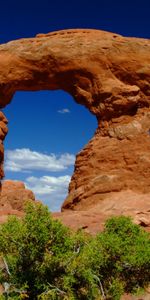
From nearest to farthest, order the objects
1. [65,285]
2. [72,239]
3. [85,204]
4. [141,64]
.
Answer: [65,285] → [72,239] → [85,204] → [141,64]

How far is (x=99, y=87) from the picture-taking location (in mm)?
29359

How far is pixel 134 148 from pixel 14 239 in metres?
15.7

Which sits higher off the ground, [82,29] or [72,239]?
[82,29]

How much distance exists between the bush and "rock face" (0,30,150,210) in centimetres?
1204

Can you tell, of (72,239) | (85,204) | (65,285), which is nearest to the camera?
(65,285)

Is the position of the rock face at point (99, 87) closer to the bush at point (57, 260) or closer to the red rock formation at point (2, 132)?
the red rock formation at point (2, 132)

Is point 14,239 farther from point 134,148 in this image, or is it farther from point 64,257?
point 134,148

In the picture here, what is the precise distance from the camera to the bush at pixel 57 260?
1248cm

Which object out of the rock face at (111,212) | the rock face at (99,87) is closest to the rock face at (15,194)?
the rock face at (99,87)

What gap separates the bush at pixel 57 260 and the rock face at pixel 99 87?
39.5ft

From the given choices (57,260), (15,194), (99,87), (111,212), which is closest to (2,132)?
(99,87)

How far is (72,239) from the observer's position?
43.2 ft

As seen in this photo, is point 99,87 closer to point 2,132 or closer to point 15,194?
point 2,132

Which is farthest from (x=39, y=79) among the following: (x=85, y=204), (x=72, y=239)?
(x=72, y=239)
